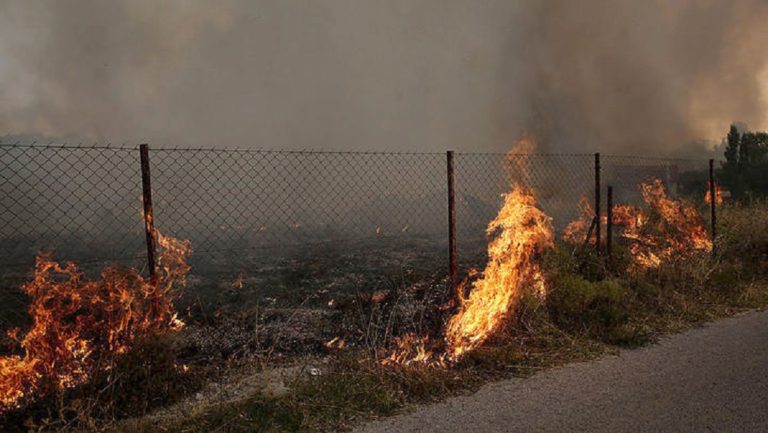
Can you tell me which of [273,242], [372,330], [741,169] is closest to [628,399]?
[372,330]

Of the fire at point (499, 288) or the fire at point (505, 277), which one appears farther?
the fire at point (505, 277)

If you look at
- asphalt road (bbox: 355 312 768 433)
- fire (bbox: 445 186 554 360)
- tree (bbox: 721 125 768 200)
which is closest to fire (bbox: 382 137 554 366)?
fire (bbox: 445 186 554 360)

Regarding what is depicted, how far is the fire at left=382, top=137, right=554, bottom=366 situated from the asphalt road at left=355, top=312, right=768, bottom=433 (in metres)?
0.75

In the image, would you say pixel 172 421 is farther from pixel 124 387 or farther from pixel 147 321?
pixel 147 321

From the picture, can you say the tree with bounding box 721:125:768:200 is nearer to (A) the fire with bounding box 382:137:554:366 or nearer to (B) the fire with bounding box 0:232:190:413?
(A) the fire with bounding box 382:137:554:366

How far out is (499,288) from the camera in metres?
5.25

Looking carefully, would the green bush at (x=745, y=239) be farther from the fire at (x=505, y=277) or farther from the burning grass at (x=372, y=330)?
the fire at (x=505, y=277)

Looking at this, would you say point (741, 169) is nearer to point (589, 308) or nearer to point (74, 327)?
point (589, 308)

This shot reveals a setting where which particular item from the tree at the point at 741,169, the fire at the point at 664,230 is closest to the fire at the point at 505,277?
the fire at the point at 664,230

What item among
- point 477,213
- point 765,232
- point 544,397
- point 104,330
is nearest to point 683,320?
point 544,397

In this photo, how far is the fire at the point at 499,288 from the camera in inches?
179

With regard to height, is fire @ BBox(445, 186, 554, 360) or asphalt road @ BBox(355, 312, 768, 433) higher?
fire @ BBox(445, 186, 554, 360)

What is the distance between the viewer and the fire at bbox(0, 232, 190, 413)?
11.2 feet

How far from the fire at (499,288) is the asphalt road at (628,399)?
75cm
